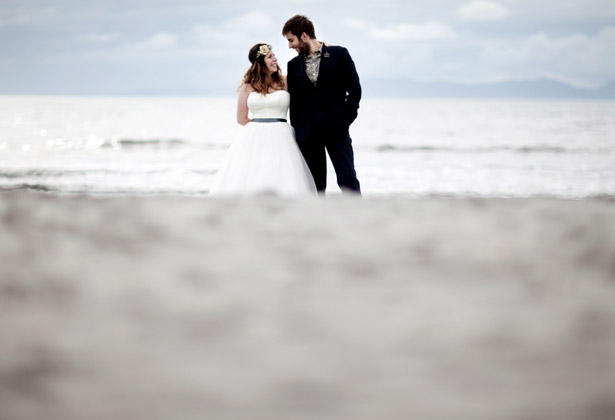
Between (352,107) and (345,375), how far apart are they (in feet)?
14.3

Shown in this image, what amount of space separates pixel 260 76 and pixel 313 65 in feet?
1.62

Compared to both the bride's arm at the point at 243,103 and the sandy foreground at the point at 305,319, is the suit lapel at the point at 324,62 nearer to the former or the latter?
the bride's arm at the point at 243,103

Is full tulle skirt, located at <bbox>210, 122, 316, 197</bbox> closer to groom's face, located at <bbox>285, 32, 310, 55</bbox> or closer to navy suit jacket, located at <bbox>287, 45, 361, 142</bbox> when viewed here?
navy suit jacket, located at <bbox>287, 45, 361, 142</bbox>

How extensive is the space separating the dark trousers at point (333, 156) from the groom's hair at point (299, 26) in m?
0.84

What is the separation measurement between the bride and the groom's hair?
1.11 ft

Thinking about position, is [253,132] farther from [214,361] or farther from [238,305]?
Answer: [214,361]

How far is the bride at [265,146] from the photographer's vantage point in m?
5.74

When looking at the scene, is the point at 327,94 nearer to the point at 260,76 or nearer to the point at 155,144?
the point at 260,76

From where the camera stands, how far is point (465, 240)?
2.92 m

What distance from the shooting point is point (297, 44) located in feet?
18.3

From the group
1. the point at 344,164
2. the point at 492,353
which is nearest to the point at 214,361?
the point at 492,353

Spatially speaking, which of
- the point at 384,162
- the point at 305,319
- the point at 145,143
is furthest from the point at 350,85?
the point at 145,143

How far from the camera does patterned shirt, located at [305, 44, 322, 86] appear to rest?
5.59 meters

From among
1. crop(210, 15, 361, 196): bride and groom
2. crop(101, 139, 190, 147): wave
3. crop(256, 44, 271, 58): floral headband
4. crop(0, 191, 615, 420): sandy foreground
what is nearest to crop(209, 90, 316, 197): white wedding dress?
crop(210, 15, 361, 196): bride and groom
